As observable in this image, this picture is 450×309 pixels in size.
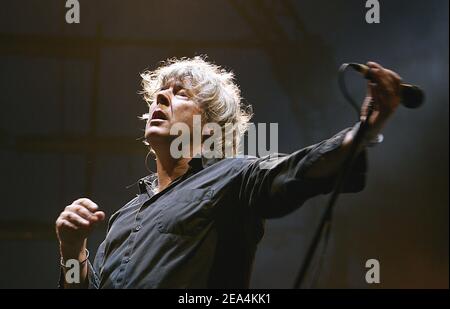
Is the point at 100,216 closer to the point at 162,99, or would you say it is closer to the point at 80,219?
the point at 80,219

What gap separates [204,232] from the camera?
3.00 ft

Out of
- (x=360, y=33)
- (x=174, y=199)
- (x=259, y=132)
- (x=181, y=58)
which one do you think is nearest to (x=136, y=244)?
(x=174, y=199)

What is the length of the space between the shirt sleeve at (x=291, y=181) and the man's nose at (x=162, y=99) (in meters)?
0.36

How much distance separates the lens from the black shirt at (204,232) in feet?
2.90

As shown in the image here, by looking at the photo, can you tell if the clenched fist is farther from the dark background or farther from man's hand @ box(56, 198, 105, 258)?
the dark background

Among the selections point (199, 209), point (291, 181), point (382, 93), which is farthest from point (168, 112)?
point (382, 93)

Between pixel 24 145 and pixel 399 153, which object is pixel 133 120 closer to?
pixel 24 145

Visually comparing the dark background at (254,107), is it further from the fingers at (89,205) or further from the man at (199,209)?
the fingers at (89,205)

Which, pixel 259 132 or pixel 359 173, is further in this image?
pixel 259 132

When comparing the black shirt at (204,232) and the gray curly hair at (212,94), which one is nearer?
the black shirt at (204,232)

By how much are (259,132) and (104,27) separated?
1.97ft

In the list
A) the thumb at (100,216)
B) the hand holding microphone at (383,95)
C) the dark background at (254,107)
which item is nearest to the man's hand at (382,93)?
the hand holding microphone at (383,95)

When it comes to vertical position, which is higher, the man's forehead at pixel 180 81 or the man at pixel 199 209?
the man's forehead at pixel 180 81

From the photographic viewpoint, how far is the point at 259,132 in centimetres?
148
